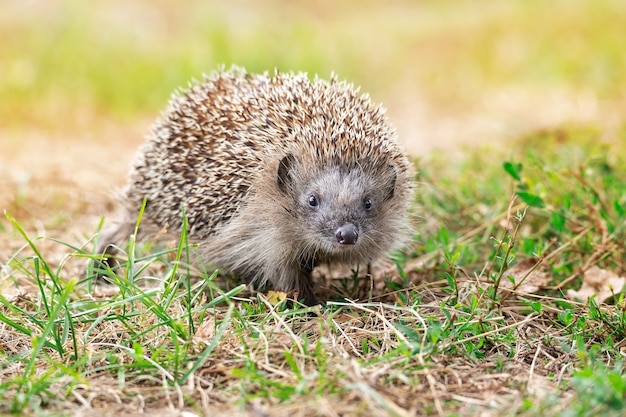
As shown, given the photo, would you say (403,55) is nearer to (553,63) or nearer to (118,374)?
(553,63)

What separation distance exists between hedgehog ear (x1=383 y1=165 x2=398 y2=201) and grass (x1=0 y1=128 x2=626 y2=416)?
1.55 feet

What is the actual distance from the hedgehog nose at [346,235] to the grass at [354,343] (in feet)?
1.10

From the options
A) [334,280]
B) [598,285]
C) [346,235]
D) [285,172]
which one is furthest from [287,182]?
[598,285]

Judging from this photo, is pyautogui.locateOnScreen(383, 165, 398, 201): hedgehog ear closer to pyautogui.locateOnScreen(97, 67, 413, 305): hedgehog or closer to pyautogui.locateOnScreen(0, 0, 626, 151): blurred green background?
pyautogui.locateOnScreen(97, 67, 413, 305): hedgehog

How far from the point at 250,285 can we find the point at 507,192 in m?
2.12

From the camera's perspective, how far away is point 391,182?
4.78 meters

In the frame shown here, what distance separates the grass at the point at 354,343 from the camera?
3207 mm

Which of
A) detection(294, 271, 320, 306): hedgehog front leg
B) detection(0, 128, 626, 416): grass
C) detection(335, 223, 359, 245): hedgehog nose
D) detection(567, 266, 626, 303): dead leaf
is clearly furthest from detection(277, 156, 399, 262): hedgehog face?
detection(567, 266, 626, 303): dead leaf

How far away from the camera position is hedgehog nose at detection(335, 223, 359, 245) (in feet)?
14.0

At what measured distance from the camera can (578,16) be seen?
47.8ft

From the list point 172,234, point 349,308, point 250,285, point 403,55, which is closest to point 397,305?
point 349,308

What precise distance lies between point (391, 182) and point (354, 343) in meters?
1.19

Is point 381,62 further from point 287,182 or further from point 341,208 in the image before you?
point 341,208

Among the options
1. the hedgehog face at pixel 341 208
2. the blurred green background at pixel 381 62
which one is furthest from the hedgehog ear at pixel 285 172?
the blurred green background at pixel 381 62
